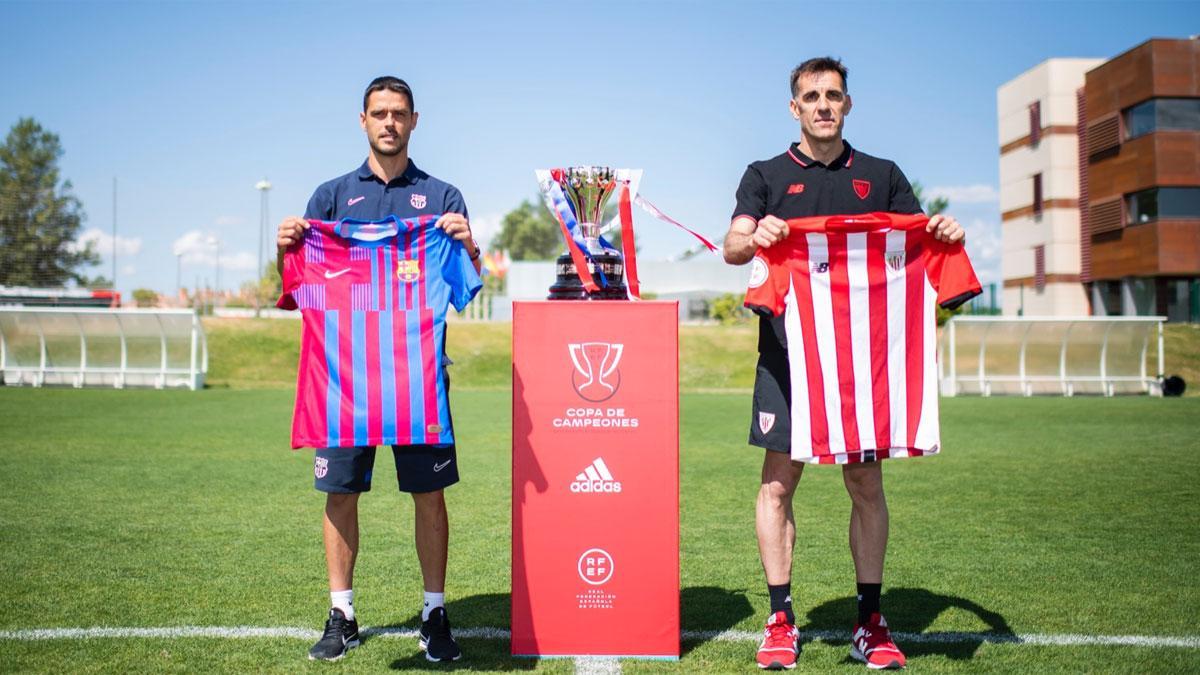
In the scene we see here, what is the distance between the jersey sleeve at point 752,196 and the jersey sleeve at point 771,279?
0.18m

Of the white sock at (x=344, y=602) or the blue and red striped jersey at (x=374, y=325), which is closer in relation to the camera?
the blue and red striped jersey at (x=374, y=325)

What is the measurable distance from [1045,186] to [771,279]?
134 ft

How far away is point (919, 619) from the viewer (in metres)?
4.05

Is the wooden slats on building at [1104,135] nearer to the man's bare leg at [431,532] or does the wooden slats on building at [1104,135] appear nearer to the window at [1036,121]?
the window at [1036,121]

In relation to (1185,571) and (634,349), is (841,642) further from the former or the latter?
(1185,571)

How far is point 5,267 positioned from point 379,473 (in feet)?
159

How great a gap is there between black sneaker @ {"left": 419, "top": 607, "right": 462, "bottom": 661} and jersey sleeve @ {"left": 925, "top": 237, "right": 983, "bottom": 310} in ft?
7.22

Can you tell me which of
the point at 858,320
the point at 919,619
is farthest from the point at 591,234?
the point at 919,619

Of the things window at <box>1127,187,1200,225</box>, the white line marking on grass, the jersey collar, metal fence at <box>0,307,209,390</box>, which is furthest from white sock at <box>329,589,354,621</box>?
window at <box>1127,187,1200,225</box>

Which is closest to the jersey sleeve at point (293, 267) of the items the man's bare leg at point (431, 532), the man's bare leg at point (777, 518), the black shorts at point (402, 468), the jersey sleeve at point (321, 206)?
the jersey sleeve at point (321, 206)

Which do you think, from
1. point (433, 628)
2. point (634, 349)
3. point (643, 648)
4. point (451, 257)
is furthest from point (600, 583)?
point (451, 257)

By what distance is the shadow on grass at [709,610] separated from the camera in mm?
3955

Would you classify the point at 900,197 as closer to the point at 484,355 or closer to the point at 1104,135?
the point at 484,355

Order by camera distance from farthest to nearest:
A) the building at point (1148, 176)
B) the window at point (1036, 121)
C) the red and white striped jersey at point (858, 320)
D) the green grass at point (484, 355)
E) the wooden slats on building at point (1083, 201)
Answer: the window at point (1036, 121) < the wooden slats on building at point (1083, 201) < the building at point (1148, 176) < the green grass at point (484, 355) < the red and white striped jersey at point (858, 320)
